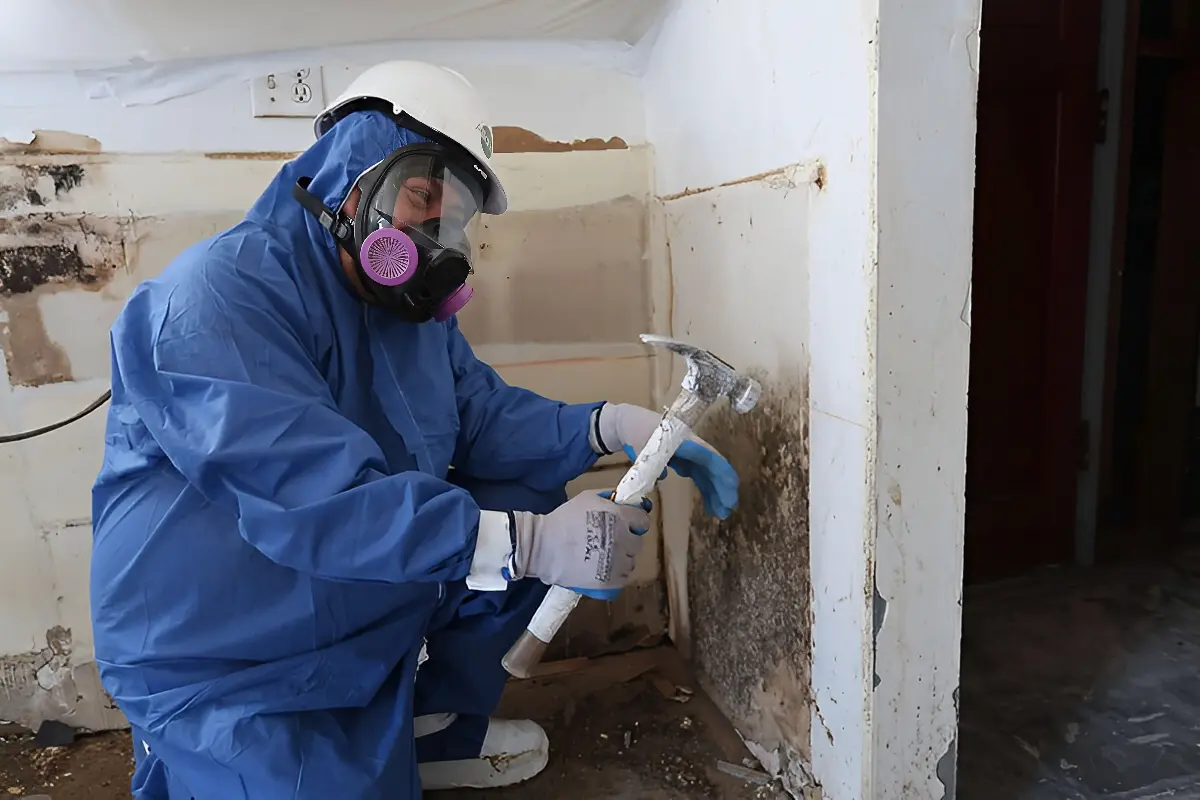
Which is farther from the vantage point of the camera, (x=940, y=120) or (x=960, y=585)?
(x=960, y=585)

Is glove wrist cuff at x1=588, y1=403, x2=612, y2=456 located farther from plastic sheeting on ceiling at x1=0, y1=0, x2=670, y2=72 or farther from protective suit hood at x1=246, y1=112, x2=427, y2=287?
plastic sheeting on ceiling at x1=0, y1=0, x2=670, y2=72

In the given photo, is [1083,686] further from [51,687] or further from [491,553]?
[51,687]

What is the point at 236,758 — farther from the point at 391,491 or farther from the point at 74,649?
the point at 74,649

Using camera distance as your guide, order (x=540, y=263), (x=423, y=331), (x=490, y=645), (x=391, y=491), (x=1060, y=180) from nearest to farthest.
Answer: (x=391, y=491), (x=423, y=331), (x=490, y=645), (x=540, y=263), (x=1060, y=180)

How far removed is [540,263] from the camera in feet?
6.44

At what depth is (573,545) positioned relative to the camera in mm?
1213

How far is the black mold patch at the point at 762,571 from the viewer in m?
1.43

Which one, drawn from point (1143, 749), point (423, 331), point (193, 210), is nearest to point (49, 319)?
point (193, 210)

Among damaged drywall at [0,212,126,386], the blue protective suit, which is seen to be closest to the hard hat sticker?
the blue protective suit

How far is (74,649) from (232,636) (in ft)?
2.91

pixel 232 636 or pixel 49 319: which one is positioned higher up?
pixel 49 319

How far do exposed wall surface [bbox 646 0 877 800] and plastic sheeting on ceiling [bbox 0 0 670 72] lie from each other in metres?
0.22

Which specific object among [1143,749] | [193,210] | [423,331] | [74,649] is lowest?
[1143,749]

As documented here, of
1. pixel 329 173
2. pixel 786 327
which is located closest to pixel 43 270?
pixel 329 173
